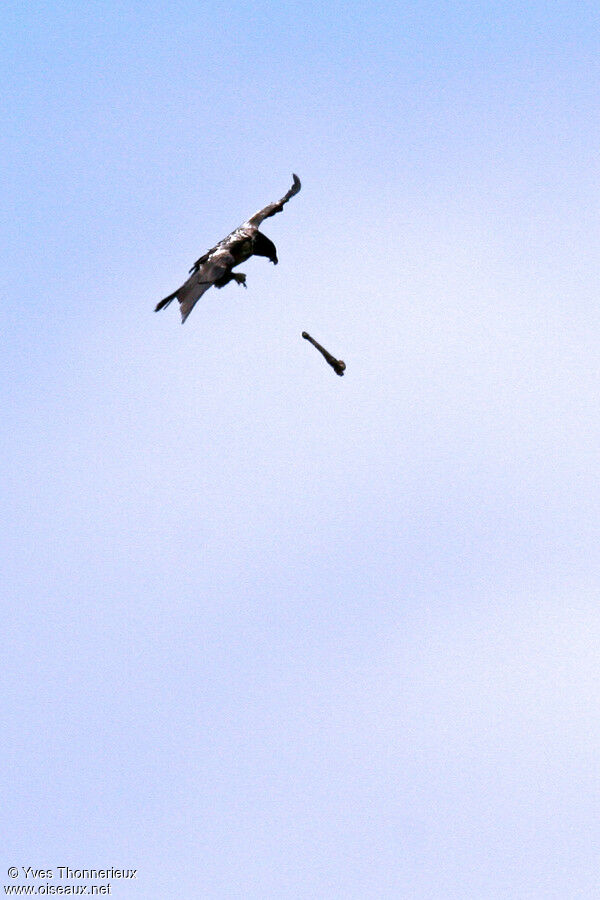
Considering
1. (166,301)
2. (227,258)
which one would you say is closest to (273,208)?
(227,258)

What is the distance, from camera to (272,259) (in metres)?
49.5

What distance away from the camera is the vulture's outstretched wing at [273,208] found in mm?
49656

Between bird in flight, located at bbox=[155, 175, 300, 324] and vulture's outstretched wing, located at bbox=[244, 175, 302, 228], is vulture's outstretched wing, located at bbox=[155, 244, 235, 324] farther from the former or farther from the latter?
vulture's outstretched wing, located at bbox=[244, 175, 302, 228]

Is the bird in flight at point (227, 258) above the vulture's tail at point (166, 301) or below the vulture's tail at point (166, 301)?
above

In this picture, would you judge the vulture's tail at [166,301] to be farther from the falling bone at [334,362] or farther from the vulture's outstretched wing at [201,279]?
the falling bone at [334,362]

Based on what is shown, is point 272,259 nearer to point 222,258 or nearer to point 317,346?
point 222,258

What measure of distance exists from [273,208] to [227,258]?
5.10 metres

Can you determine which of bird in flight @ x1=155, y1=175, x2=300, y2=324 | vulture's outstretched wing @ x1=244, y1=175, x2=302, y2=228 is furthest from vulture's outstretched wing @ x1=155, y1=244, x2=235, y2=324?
vulture's outstretched wing @ x1=244, y1=175, x2=302, y2=228

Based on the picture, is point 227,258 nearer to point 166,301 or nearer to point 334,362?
point 166,301

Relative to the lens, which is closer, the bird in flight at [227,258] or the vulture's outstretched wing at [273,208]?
the bird in flight at [227,258]

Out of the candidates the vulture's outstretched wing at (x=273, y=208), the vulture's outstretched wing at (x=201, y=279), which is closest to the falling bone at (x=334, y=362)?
the vulture's outstretched wing at (x=201, y=279)

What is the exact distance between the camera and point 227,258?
46375 millimetres

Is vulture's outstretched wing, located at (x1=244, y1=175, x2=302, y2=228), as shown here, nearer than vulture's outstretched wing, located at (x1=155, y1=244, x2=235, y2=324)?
No

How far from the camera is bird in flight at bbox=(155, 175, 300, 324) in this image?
144 feet
